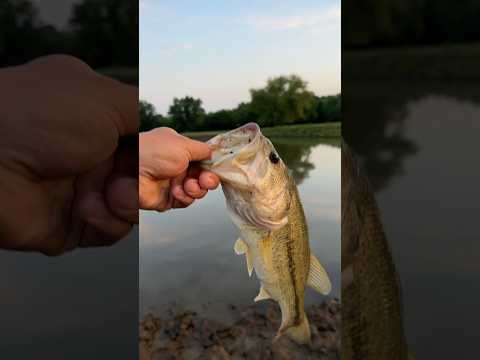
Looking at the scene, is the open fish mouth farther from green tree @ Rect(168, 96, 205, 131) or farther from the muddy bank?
the muddy bank

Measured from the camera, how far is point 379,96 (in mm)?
1862

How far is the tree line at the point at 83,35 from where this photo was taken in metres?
1.59

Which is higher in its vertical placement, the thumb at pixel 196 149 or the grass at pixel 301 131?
the grass at pixel 301 131

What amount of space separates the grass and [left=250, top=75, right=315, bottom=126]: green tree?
5 centimetres

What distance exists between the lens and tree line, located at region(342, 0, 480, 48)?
5.96ft

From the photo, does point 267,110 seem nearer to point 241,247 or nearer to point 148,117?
point 148,117

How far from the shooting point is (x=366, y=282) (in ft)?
6.22

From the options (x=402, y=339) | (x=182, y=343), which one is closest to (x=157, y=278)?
(x=182, y=343)

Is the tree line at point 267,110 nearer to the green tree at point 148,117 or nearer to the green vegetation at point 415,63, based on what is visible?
the green tree at point 148,117

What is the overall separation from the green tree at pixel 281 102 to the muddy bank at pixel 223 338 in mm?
1477

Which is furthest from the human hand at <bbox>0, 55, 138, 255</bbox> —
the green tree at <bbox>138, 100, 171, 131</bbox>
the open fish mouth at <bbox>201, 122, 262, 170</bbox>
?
the green tree at <bbox>138, 100, 171, 131</bbox>

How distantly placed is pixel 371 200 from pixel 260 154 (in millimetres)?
492

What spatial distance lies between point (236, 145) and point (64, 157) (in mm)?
533

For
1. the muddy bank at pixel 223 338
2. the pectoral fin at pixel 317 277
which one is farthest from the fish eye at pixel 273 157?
the muddy bank at pixel 223 338
